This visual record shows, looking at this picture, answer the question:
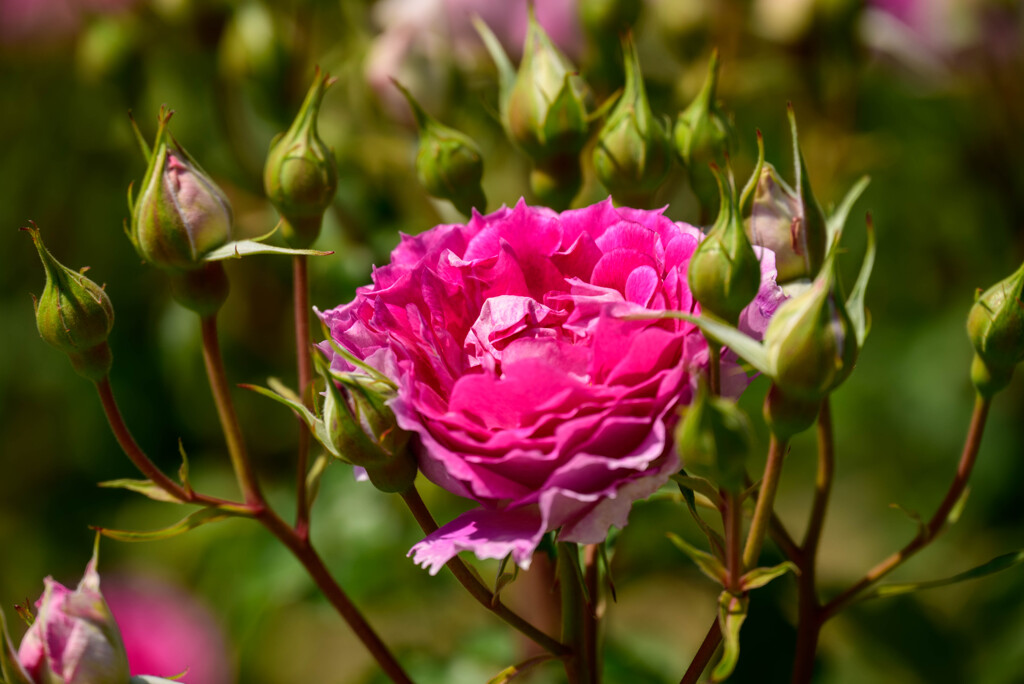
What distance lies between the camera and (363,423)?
38 centimetres

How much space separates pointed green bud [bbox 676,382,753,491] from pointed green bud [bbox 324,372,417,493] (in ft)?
0.35

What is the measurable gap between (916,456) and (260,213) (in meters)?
0.66

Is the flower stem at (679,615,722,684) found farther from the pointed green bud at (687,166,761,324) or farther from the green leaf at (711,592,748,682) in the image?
the pointed green bud at (687,166,761,324)

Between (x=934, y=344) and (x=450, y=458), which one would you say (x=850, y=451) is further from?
(x=450, y=458)

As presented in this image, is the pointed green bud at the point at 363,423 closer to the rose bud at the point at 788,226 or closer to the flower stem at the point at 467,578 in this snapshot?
the flower stem at the point at 467,578

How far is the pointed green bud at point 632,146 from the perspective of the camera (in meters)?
0.49

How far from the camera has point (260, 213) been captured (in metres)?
0.93

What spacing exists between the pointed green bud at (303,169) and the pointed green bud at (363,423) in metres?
0.15

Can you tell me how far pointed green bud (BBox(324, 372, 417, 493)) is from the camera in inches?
14.9

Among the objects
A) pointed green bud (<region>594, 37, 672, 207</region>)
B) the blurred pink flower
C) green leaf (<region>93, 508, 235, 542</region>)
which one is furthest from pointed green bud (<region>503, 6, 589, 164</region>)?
the blurred pink flower

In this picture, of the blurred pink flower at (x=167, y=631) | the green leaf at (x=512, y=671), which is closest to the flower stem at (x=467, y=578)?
the green leaf at (x=512, y=671)

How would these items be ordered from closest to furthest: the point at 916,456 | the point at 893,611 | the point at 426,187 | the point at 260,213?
1. the point at 426,187
2. the point at 893,611
3. the point at 260,213
4. the point at 916,456

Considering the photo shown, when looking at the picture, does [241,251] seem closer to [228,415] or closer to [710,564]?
[228,415]

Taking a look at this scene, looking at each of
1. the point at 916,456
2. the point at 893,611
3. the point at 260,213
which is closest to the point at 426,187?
the point at 260,213
